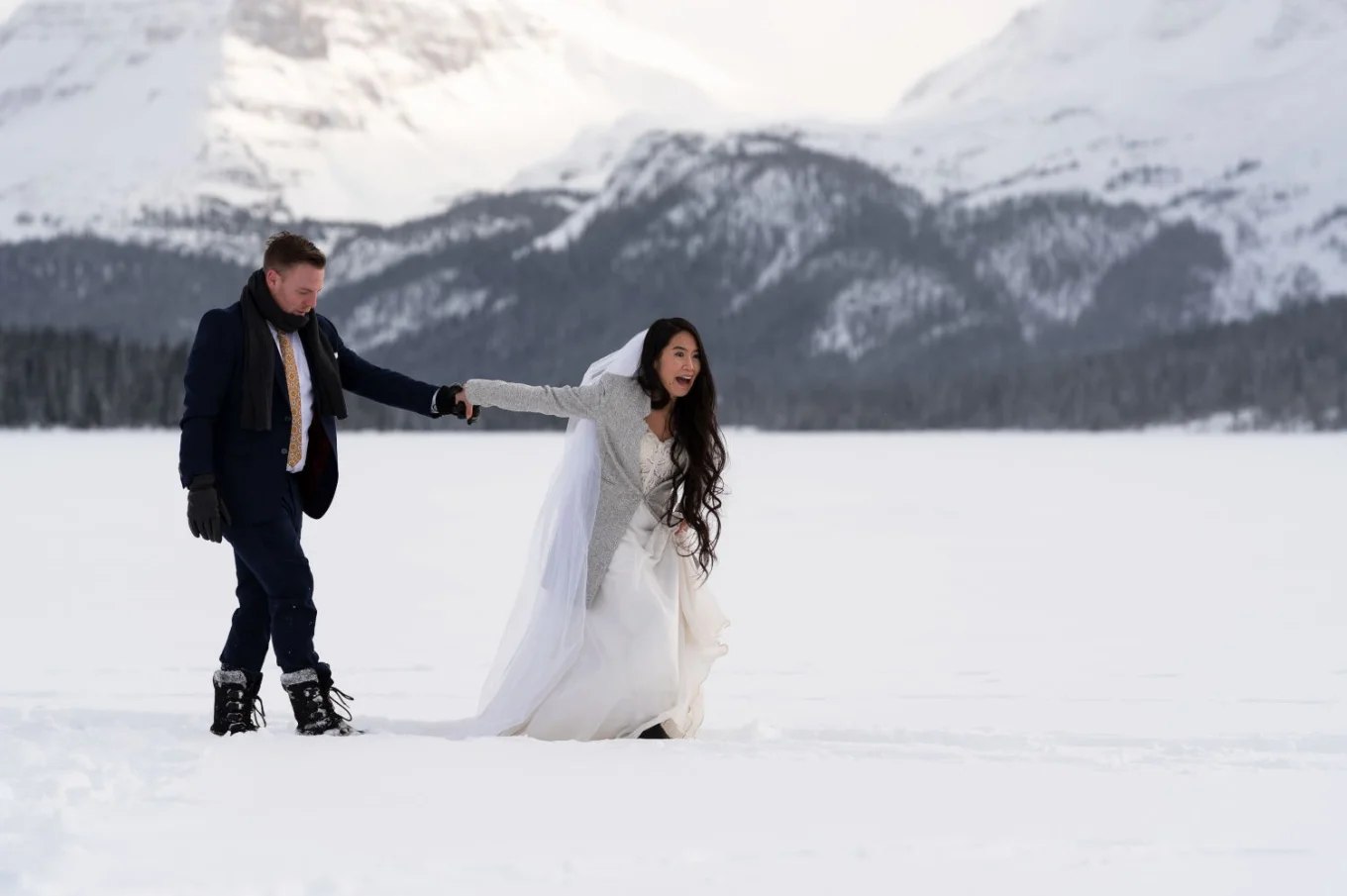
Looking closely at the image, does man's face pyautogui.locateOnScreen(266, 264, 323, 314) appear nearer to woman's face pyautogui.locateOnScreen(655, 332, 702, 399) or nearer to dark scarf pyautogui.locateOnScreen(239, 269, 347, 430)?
dark scarf pyautogui.locateOnScreen(239, 269, 347, 430)

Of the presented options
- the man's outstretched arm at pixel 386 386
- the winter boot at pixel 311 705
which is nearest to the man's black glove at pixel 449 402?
the man's outstretched arm at pixel 386 386

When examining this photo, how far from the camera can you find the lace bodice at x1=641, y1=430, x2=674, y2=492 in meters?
8.23

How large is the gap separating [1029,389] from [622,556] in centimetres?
→ 14601

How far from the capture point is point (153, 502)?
30547mm

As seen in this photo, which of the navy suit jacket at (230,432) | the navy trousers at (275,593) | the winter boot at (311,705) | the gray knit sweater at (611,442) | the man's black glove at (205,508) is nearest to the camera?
the man's black glove at (205,508)

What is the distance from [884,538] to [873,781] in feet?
56.9

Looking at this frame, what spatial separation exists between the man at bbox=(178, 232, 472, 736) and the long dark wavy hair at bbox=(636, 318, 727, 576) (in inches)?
63.0

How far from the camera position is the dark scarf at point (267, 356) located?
7477mm

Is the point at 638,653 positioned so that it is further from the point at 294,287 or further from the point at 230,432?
the point at 294,287

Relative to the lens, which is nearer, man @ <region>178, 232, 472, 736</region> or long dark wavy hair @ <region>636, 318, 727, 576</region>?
man @ <region>178, 232, 472, 736</region>

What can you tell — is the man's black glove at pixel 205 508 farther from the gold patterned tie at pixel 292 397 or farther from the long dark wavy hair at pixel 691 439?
the long dark wavy hair at pixel 691 439

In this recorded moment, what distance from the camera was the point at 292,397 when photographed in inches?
304

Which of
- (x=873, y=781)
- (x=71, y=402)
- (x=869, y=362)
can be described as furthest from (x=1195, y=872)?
(x=869, y=362)

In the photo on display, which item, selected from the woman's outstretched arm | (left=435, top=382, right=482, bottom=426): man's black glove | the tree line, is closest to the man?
(left=435, top=382, right=482, bottom=426): man's black glove
